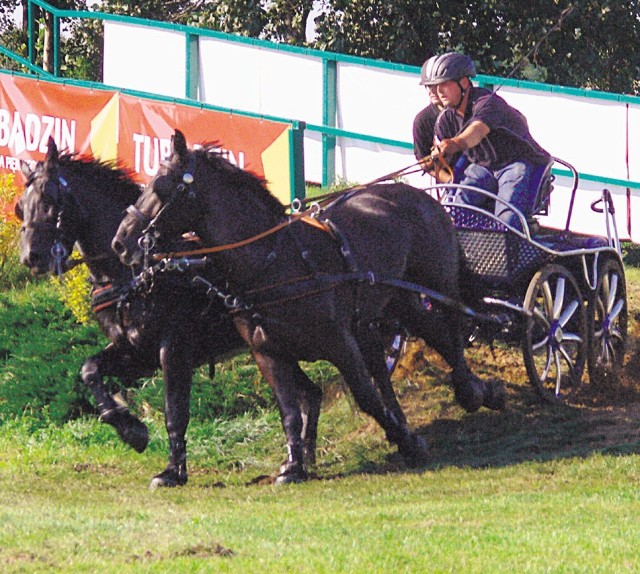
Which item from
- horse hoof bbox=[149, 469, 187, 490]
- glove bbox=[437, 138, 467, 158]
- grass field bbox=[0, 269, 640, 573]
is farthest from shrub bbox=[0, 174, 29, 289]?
horse hoof bbox=[149, 469, 187, 490]

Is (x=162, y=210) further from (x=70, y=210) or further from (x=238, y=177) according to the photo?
(x=70, y=210)

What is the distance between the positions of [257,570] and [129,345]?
304cm

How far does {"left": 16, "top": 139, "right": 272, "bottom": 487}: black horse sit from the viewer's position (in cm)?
927

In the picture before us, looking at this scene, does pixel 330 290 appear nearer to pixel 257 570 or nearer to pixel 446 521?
pixel 446 521

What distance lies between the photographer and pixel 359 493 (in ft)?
30.1

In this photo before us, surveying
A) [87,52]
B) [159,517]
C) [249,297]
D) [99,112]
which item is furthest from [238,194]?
[87,52]

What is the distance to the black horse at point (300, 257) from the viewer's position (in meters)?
8.98

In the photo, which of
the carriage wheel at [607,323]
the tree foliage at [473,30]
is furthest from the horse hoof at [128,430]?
the tree foliage at [473,30]

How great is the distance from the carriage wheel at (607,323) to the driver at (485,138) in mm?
1002

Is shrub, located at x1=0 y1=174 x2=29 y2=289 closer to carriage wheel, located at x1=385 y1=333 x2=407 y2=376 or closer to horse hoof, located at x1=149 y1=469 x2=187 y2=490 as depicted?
carriage wheel, located at x1=385 y1=333 x2=407 y2=376

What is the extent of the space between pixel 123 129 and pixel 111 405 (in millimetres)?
5385

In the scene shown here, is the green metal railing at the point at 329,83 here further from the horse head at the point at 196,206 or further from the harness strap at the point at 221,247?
the harness strap at the point at 221,247

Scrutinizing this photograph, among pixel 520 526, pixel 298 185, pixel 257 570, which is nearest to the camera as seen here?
pixel 257 570

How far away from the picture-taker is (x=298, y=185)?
1235 cm
